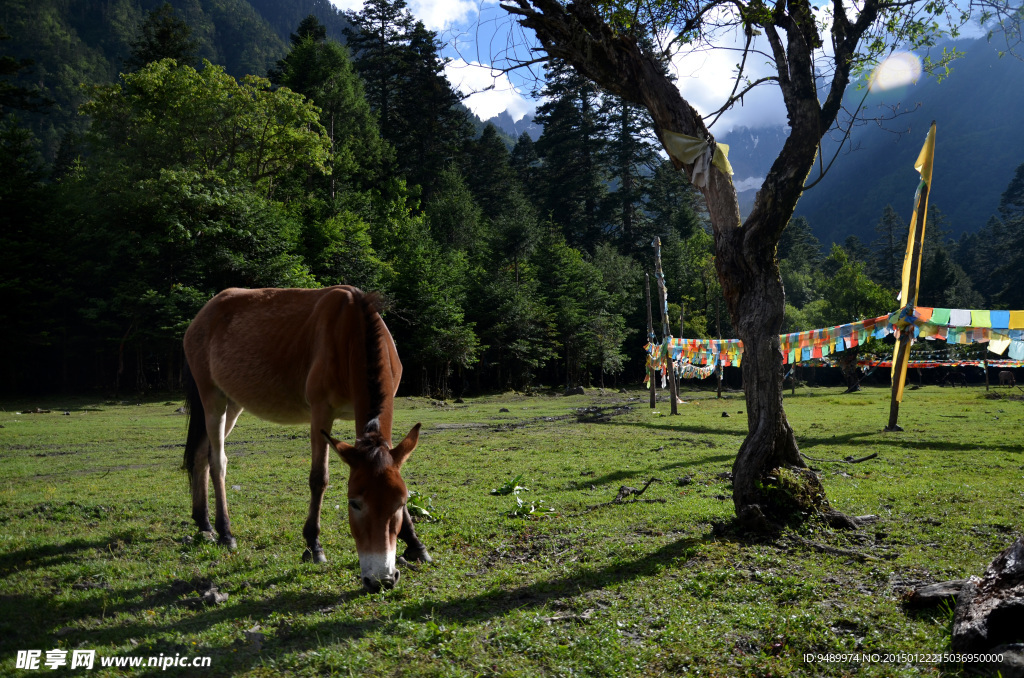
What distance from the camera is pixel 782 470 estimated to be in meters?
5.32

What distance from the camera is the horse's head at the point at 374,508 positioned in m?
3.62

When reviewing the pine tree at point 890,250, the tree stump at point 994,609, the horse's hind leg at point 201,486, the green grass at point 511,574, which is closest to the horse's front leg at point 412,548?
the green grass at point 511,574

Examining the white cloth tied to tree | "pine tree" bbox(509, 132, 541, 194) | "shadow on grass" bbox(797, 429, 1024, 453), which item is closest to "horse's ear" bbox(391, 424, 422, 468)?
the white cloth tied to tree

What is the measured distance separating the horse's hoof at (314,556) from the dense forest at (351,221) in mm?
6036

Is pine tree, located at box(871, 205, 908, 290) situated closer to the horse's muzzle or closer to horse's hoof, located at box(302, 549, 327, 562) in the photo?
horse's hoof, located at box(302, 549, 327, 562)

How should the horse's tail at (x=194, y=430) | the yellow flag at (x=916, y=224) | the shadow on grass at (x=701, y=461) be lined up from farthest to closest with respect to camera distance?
the yellow flag at (x=916, y=224)
the shadow on grass at (x=701, y=461)
the horse's tail at (x=194, y=430)

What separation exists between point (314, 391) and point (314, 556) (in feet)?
4.74

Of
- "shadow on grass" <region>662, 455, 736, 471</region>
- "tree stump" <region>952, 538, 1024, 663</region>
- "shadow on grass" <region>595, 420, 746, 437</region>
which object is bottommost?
"shadow on grass" <region>595, 420, 746, 437</region>

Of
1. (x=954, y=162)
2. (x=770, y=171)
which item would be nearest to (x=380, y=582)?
(x=770, y=171)

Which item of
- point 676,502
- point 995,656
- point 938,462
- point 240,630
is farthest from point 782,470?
point 938,462

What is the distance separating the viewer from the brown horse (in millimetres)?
3686

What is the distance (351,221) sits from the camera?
36.3 meters

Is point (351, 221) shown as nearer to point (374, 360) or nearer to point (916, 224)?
point (916, 224)

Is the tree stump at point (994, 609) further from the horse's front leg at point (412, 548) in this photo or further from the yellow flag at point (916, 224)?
the yellow flag at point (916, 224)
